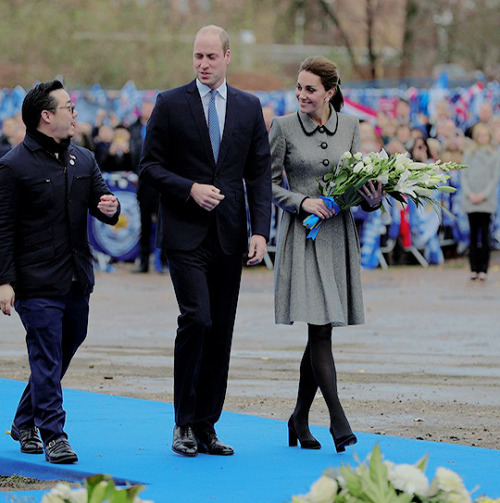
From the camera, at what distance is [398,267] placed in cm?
2180

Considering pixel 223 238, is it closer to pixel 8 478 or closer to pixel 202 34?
pixel 202 34

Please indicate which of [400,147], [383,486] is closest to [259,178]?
[383,486]

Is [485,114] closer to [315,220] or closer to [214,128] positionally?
[315,220]

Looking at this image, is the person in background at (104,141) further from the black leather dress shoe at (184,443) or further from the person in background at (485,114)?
the black leather dress shoe at (184,443)

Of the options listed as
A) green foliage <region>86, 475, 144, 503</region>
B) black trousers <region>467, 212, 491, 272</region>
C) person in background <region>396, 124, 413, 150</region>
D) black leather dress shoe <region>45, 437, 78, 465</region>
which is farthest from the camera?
person in background <region>396, 124, 413, 150</region>

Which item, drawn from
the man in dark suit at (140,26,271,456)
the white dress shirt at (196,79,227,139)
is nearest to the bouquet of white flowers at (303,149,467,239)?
the man in dark suit at (140,26,271,456)

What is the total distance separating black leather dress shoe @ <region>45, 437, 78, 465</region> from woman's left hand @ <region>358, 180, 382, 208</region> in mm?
2020

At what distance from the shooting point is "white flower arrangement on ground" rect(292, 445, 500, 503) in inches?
153

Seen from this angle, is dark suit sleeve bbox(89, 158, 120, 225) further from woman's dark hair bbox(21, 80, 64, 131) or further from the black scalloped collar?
the black scalloped collar

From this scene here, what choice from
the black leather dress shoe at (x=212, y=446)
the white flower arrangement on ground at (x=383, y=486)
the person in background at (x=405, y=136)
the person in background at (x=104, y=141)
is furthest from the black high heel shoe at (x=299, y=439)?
the person in background at (x=104, y=141)

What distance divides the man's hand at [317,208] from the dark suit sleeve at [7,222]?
152cm

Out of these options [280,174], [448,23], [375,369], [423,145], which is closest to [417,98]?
[423,145]

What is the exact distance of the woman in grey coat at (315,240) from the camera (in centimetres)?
757

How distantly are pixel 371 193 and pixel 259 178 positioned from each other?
603 mm
